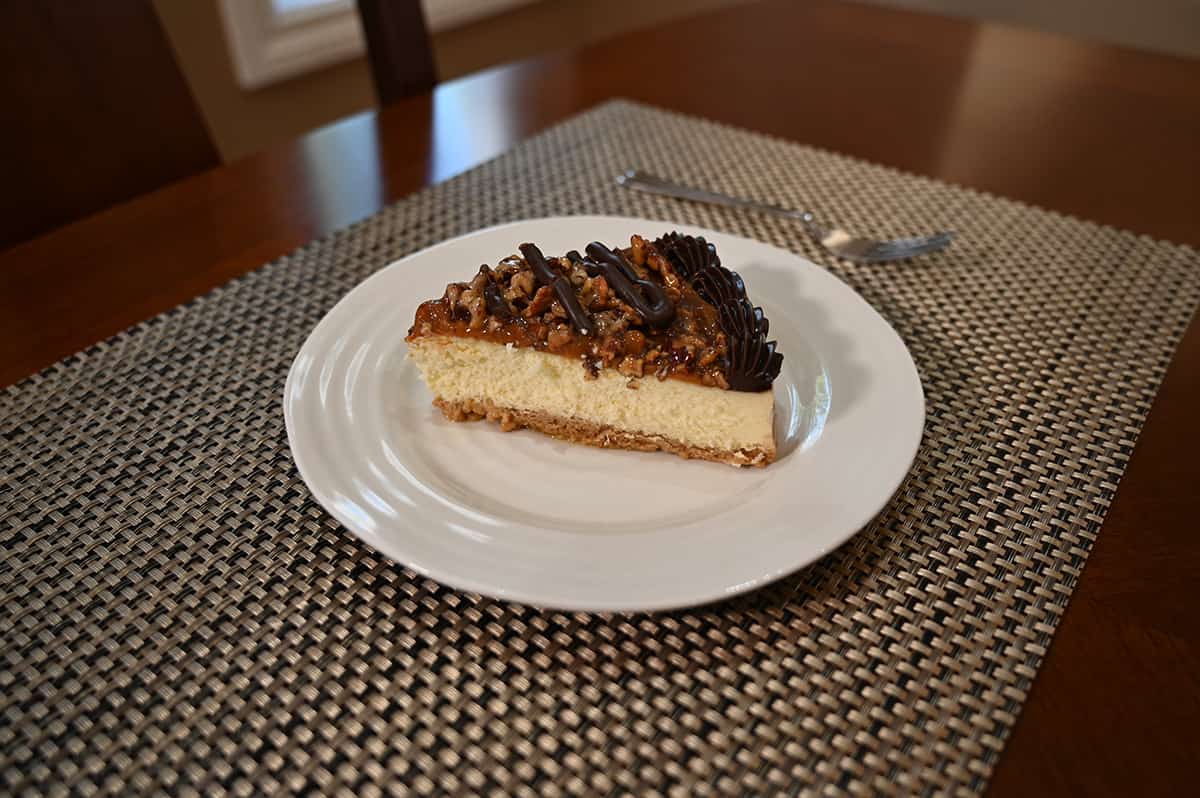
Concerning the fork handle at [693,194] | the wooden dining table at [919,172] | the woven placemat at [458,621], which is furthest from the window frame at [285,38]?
the woven placemat at [458,621]

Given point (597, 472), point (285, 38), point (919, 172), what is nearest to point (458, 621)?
point (597, 472)

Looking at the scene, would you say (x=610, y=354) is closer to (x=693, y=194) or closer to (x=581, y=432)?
(x=581, y=432)

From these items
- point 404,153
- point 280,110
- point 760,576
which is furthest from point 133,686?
point 280,110

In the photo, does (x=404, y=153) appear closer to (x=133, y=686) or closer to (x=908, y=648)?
(x=133, y=686)

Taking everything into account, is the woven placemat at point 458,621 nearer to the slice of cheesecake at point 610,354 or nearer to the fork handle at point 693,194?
the slice of cheesecake at point 610,354

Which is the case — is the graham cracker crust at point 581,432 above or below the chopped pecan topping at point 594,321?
below

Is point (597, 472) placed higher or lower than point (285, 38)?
lower
